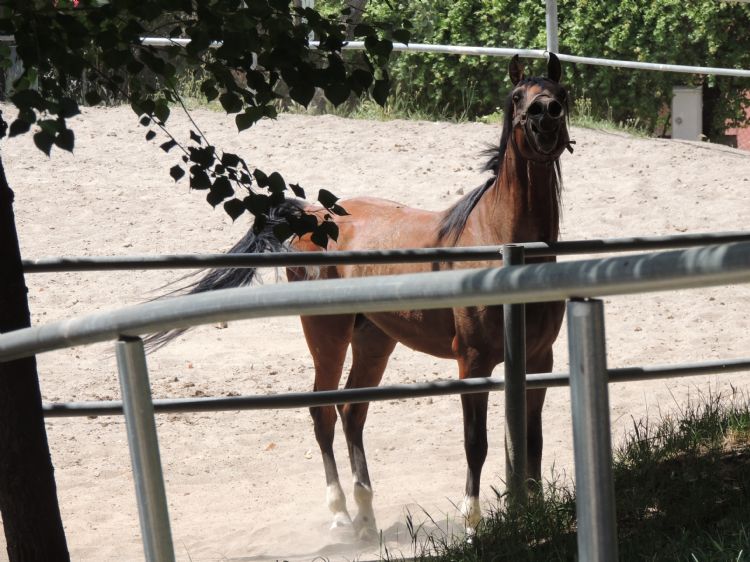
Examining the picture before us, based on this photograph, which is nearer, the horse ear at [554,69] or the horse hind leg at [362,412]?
the horse ear at [554,69]

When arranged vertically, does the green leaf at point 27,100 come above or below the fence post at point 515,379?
above

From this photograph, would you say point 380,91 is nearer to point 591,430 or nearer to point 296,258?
point 296,258

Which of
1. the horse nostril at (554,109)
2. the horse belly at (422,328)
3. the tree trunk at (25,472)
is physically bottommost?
the horse belly at (422,328)

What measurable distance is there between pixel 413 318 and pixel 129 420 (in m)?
3.64

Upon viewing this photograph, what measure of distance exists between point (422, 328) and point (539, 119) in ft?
4.26

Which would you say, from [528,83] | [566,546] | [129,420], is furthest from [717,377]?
[129,420]

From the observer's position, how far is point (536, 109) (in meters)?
4.63

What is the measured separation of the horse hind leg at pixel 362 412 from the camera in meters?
5.54

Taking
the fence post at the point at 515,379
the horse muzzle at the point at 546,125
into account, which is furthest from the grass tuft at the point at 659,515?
the horse muzzle at the point at 546,125

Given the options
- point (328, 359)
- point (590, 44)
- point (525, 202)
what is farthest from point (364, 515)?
point (590, 44)

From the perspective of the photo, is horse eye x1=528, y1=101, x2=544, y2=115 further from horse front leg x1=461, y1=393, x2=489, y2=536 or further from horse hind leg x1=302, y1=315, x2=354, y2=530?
horse hind leg x1=302, y1=315, x2=354, y2=530

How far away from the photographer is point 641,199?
1099 cm

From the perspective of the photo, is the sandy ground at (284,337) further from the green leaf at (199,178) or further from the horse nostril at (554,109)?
the horse nostril at (554,109)

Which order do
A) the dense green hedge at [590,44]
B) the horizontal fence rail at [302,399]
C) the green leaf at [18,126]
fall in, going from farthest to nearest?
the dense green hedge at [590,44] → the horizontal fence rail at [302,399] → the green leaf at [18,126]
